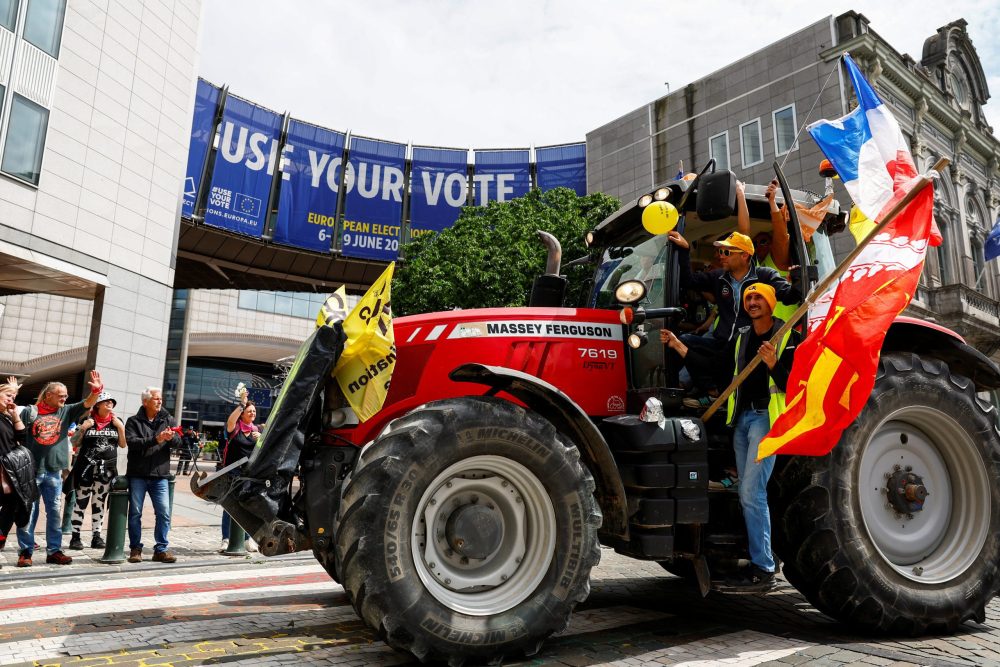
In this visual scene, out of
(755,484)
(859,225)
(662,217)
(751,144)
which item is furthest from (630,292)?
(751,144)

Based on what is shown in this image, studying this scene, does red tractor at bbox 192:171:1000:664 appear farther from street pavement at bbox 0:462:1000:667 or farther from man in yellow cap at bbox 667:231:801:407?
street pavement at bbox 0:462:1000:667

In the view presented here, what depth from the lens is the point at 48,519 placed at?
8.02 meters

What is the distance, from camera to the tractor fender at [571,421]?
395 centimetres

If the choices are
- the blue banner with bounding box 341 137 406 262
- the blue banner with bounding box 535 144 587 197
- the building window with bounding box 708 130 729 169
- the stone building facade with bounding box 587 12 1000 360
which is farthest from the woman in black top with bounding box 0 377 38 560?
the blue banner with bounding box 535 144 587 197

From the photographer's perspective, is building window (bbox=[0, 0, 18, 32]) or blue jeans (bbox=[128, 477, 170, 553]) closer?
blue jeans (bbox=[128, 477, 170, 553])

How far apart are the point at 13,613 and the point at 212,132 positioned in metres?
27.0

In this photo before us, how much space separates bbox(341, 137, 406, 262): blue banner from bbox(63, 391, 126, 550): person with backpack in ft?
78.9

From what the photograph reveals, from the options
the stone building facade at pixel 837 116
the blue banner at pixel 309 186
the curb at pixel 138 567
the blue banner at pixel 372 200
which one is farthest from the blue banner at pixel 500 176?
the curb at pixel 138 567

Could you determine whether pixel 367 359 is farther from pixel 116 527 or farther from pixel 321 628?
pixel 116 527

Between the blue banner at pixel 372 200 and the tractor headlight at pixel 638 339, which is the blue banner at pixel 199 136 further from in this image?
the tractor headlight at pixel 638 339

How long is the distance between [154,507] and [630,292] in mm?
6620

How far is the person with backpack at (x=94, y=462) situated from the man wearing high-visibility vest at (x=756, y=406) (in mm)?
7663

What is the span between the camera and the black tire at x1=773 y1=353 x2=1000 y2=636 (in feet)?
14.6

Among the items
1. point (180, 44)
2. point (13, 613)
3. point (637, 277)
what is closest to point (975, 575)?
point (637, 277)
